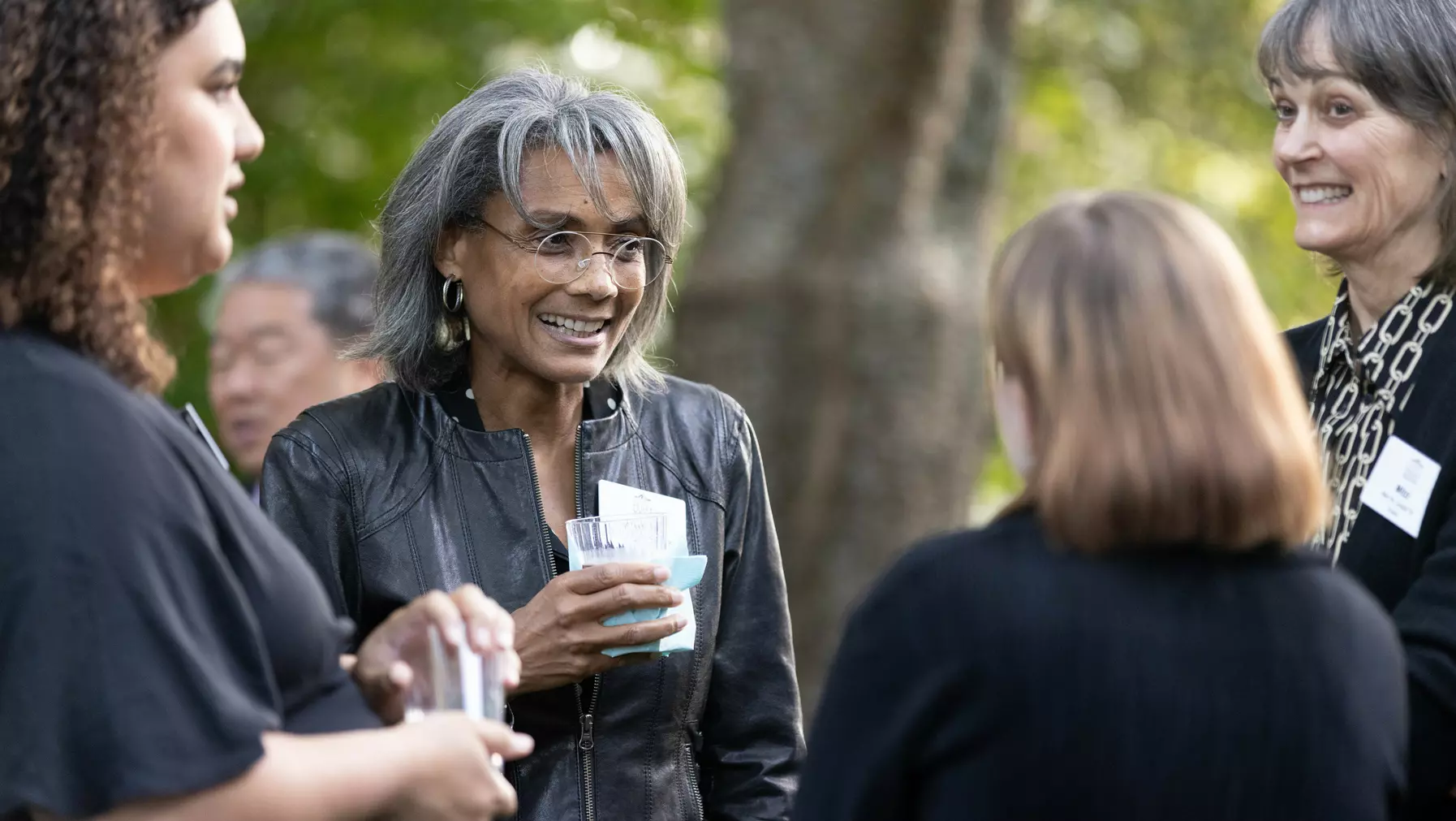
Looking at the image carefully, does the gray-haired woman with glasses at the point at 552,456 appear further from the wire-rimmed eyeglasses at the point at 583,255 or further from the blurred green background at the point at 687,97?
the blurred green background at the point at 687,97

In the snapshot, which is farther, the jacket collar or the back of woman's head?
the jacket collar

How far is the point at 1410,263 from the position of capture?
2869mm

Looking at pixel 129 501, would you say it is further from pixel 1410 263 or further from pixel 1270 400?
pixel 1410 263

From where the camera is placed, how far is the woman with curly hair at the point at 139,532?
1632 millimetres

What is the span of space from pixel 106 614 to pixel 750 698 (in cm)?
156

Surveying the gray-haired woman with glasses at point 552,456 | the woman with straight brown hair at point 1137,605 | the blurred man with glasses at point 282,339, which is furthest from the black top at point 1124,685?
the blurred man with glasses at point 282,339

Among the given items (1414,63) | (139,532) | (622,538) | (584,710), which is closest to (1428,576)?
(1414,63)

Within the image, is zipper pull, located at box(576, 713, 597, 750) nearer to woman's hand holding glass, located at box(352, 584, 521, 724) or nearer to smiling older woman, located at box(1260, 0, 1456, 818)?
woman's hand holding glass, located at box(352, 584, 521, 724)

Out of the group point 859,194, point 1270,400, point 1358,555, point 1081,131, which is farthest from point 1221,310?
point 1081,131

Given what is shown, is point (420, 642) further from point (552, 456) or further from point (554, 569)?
point (552, 456)

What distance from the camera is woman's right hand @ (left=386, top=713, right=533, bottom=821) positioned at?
185 cm

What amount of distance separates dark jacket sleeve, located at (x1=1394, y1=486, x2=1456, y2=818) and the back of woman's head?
30.4 inches

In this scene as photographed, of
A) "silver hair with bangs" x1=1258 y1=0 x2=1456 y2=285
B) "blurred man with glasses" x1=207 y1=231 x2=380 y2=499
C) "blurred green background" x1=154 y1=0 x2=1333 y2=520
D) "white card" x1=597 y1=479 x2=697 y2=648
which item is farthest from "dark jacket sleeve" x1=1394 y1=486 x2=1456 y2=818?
"blurred green background" x1=154 y1=0 x2=1333 y2=520

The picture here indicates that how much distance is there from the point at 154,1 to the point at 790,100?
19.2 feet
